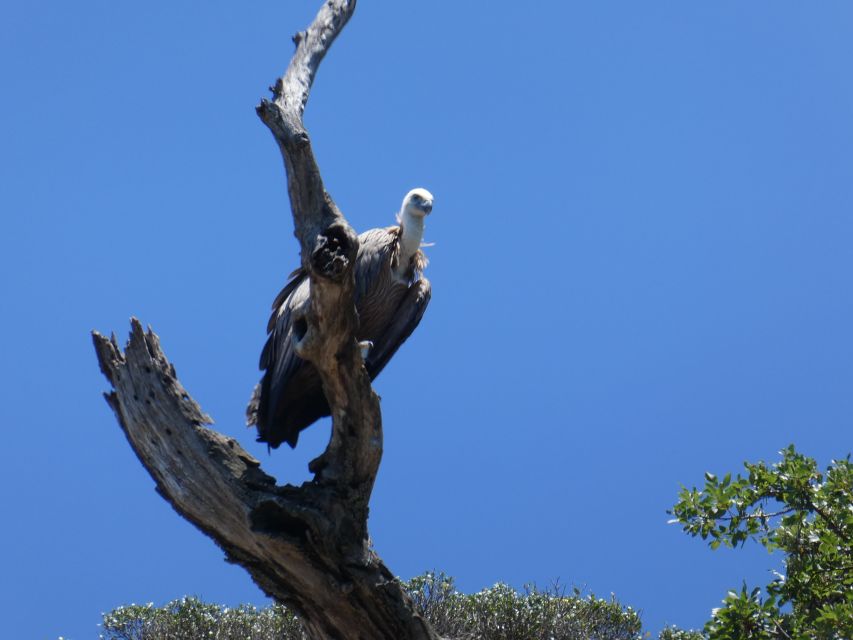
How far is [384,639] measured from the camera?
17.5ft

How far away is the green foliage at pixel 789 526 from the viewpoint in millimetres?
5293

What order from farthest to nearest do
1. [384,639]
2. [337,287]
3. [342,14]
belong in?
[342,14] → [384,639] → [337,287]

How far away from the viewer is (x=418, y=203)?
22.7 ft

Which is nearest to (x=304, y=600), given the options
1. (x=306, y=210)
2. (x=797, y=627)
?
(x=306, y=210)

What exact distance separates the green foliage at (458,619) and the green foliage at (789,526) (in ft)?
11.9

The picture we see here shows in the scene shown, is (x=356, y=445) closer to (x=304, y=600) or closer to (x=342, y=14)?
(x=304, y=600)

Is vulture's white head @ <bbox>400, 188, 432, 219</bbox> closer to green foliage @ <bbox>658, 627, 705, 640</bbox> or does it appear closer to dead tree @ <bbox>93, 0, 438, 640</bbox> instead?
dead tree @ <bbox>93, 0, 438, 640</bbox>

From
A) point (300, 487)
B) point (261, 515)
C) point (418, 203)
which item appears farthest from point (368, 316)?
point (261, 515)

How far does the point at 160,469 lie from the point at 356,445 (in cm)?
91

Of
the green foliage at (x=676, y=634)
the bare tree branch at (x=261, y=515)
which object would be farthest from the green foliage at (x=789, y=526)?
the green foliage at (x=676, y=634)

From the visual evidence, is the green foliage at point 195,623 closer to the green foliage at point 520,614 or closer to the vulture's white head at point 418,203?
the green foliage at point 520,614

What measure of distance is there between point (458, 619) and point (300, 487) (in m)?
4.16

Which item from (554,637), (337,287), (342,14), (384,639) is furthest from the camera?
(554,637)

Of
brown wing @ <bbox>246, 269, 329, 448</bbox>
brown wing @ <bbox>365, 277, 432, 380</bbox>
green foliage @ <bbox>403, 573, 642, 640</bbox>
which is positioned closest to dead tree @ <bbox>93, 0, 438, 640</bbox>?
brown wing @ <bbox>246, 269, 329, 448</bbox>
